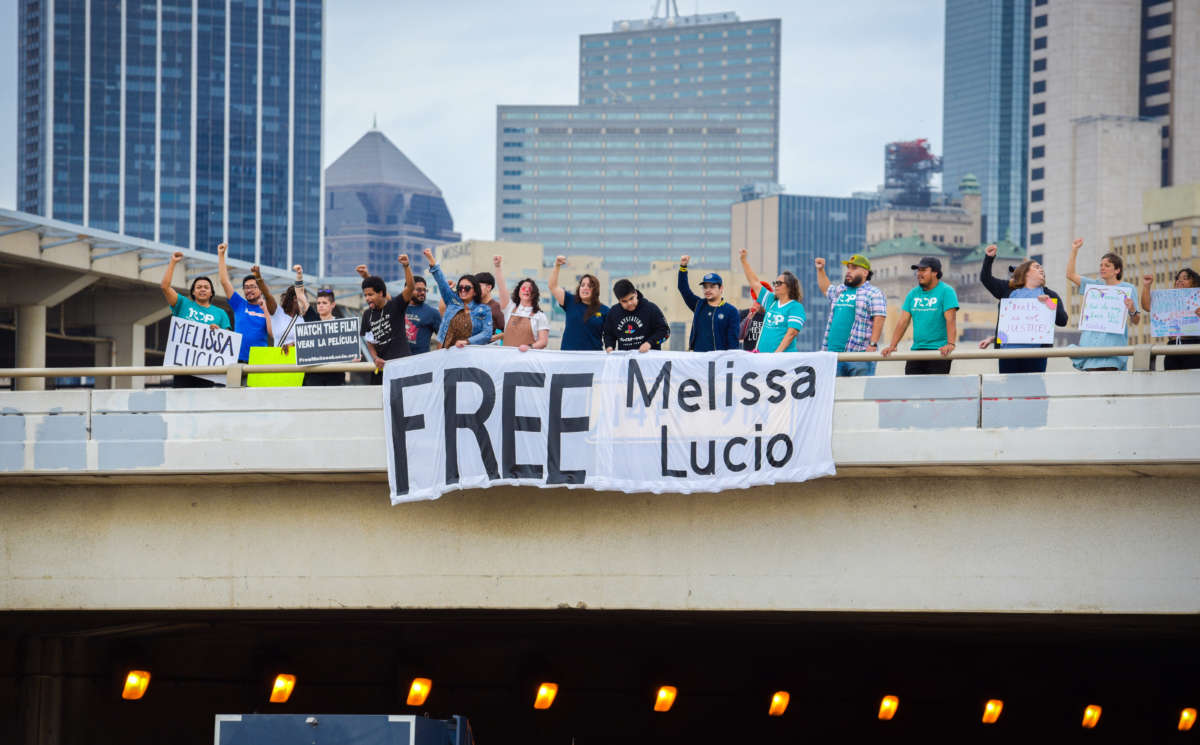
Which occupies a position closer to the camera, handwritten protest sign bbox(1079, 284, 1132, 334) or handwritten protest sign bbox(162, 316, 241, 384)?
handwritten protest sign bbox(1079, 284, 1132, 334)

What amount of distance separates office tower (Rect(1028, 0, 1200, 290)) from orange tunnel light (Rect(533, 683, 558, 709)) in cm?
14986

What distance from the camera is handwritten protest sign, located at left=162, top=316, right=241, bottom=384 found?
48.8 ft

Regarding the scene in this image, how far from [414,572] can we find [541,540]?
3.86 ft

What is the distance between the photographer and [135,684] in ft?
67.4

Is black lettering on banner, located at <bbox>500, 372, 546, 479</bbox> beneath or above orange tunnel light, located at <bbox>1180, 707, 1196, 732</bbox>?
above

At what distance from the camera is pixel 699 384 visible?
12578mm

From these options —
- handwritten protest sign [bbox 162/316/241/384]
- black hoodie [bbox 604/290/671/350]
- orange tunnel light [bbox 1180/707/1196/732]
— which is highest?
black hoodie [bbox 604/290/671/350]

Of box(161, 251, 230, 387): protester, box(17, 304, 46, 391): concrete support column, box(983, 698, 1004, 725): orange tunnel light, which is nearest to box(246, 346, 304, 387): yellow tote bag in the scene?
box(161, 251, 230, 387): protester

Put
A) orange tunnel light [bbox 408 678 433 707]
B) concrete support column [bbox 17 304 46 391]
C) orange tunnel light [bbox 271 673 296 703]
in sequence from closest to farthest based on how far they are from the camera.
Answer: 1. orange tunnel light [bbox 271 673 296 703]
2. orange tunnel light [bbox 408 678 433 707]
3. concrete support column [bbox 17 304 46 391]

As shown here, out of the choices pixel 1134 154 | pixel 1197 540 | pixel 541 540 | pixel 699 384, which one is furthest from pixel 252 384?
pixel 1134 154

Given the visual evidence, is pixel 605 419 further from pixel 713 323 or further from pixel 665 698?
pixel 665 698

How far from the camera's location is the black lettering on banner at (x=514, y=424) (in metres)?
12.7

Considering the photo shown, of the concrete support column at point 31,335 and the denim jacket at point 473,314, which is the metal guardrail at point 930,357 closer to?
the denim jacket at point 473,314

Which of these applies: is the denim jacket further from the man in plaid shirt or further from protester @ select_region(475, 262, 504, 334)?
the man in plaid shirt
